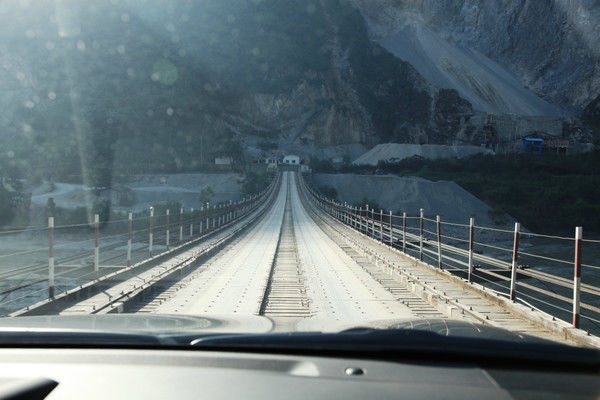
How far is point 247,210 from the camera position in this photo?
4156cm

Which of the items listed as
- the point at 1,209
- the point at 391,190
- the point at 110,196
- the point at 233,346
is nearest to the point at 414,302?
the point at 233,346

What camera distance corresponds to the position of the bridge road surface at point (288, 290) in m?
8.09

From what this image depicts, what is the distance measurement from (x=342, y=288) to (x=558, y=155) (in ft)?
276

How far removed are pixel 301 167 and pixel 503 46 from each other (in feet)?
261

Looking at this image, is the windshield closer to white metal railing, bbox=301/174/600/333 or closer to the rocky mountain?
white metal railing, bbox=301/174/600/333

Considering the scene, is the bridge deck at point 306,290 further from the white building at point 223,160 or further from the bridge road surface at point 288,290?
the white building at point 223,160

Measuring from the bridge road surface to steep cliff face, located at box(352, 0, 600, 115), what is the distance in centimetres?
11304

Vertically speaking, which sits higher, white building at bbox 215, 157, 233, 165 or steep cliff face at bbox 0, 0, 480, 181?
steep cliff face at bbox 0, 0, 480, 181

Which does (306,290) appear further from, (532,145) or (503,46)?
(503,46)

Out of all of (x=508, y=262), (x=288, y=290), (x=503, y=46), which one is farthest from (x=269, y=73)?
(x=288, y=290)

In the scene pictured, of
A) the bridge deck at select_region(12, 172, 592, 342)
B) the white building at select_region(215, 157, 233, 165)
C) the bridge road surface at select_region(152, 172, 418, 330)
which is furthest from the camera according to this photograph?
the white building at select_region(215, 157, 233, 165)

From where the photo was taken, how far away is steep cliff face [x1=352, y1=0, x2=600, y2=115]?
127 metres

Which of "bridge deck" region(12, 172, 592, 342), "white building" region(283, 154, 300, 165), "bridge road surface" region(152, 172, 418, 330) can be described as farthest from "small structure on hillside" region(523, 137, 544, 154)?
"bridge deck" region(12, 172, 592, 342)

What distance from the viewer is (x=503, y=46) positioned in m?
147
